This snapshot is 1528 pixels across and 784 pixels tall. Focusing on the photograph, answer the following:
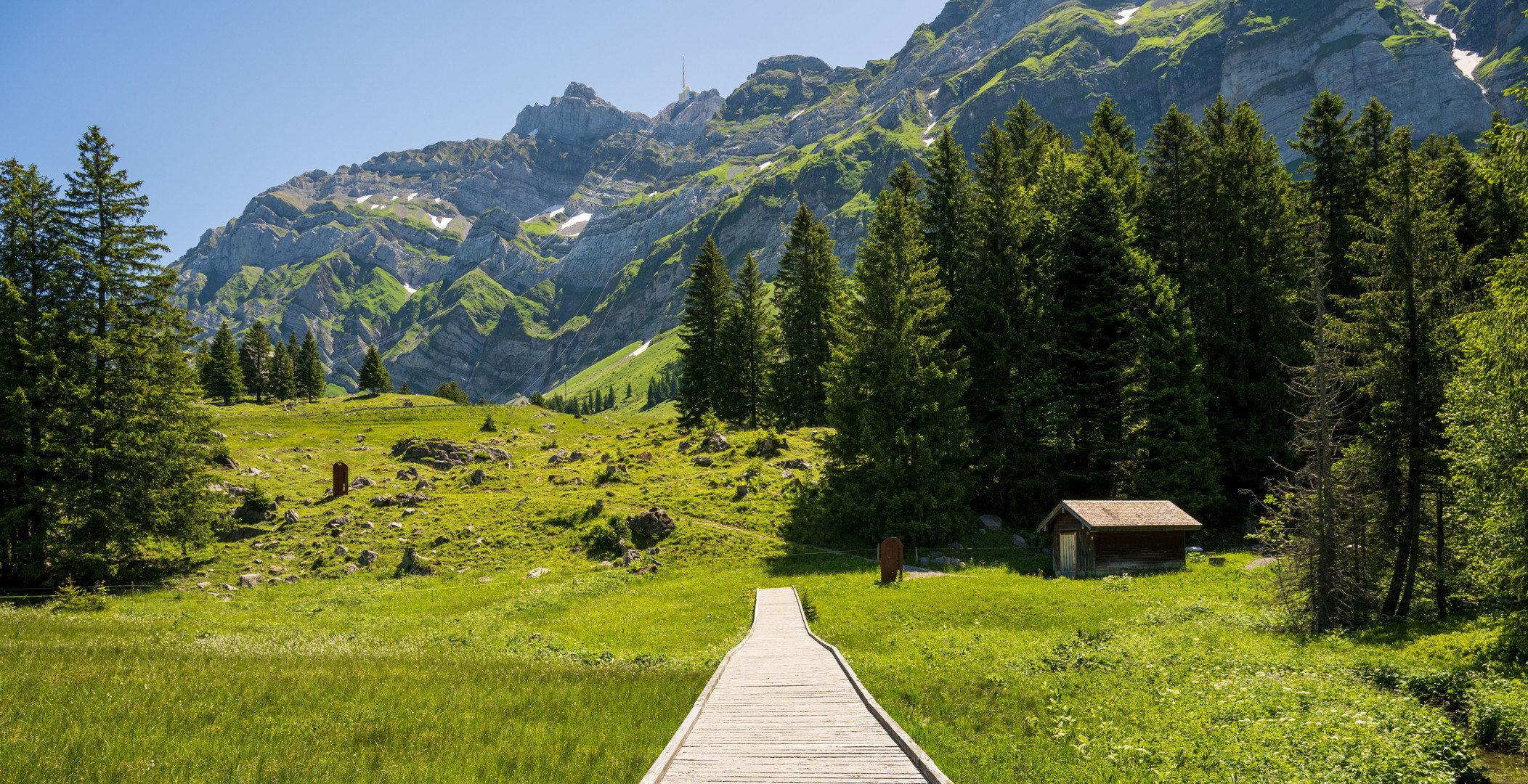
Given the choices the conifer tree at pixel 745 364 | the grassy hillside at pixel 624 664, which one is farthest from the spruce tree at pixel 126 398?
the conifer tree at pixel 745 364

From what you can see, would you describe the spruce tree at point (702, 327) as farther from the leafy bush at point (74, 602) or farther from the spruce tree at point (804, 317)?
the leafy bush at point (74, 602)

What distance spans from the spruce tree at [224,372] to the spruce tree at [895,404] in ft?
355

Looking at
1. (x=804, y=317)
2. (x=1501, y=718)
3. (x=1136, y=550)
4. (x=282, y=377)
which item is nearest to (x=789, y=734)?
(x=1501, y=718)

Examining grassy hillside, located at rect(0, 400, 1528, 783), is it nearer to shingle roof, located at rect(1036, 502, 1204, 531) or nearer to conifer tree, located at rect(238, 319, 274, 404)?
shingle roof, located at rect(1036, 502, 1204, 531)

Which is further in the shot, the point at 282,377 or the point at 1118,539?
the point at 282,377

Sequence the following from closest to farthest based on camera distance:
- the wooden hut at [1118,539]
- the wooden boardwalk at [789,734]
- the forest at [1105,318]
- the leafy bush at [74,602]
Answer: the wooden boardwalk at [789,734] → the leafy bush at [74,602] → the wooden hut at [1118,539] → the forest at [1105,318]

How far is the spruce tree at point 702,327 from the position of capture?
67000 millimetres

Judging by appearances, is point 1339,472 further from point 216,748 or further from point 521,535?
point 521,535

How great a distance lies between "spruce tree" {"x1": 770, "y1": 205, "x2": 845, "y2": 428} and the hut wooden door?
27.3m

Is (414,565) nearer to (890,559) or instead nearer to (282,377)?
(890,559)

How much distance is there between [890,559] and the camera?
29.2 meters

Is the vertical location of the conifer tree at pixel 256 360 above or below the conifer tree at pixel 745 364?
above

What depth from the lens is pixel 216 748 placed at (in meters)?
9.97

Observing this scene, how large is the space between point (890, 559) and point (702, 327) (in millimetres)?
43604
